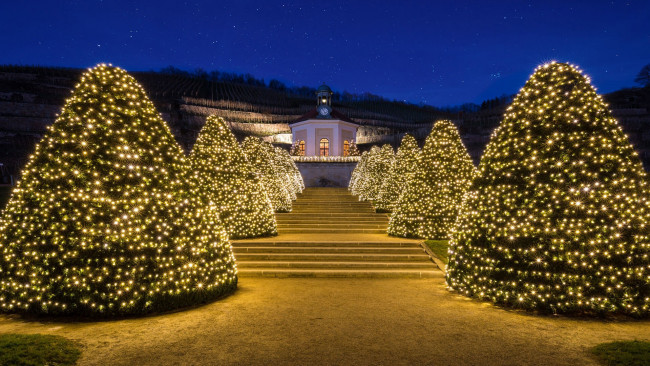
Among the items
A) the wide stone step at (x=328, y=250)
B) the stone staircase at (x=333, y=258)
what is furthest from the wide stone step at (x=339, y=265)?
Result: the wide stone step at (x=328, y=250)

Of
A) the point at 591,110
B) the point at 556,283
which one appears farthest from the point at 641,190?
the point at 556,283

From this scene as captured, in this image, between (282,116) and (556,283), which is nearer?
(556,283)

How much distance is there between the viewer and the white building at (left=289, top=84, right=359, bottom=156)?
41.4 meters

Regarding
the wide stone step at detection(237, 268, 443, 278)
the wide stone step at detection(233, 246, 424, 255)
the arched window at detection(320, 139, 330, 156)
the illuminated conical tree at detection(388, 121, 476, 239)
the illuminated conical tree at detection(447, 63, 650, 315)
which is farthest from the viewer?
the arched window at detection(320, 139, 330, 156)

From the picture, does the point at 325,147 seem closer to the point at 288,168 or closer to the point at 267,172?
the point at 288,168

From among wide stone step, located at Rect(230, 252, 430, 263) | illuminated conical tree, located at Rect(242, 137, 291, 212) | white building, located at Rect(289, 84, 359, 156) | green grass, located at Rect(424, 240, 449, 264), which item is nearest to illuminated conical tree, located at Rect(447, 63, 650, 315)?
green grass, located at Rect(424, 240, 449, 264)

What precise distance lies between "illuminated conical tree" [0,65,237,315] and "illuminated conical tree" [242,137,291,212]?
9.08 meters

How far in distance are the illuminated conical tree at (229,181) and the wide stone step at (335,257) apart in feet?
6.44

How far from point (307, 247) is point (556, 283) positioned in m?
7.15

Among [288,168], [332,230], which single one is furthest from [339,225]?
[288,168]

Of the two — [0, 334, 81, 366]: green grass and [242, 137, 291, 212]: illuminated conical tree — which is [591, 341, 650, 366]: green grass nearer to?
[0, 334, 81, 366]: green grass

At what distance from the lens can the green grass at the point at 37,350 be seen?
4.71 meters

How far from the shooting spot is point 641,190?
6.67 meters

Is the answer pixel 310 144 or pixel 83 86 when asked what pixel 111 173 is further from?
pixel 310 144
